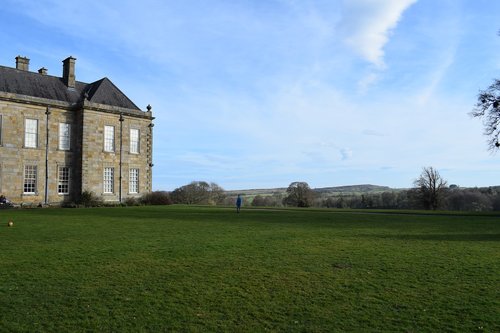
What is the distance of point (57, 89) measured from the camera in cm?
3566

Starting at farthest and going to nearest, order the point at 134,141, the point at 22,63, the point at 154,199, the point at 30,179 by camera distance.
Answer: the point at 134,141 → the point at 154,199 → the point at 22,63 → the point at 30,179

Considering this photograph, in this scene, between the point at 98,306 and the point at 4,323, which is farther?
the point at 98,306

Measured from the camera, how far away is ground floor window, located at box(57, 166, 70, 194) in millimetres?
34656

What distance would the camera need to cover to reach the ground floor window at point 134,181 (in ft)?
125

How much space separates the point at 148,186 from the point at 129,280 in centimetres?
3257

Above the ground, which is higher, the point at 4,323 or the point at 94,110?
the point at 94,110

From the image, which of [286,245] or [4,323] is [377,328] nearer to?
[4,323]

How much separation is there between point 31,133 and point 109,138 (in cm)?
615

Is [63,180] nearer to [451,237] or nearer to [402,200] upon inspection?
[451,237]

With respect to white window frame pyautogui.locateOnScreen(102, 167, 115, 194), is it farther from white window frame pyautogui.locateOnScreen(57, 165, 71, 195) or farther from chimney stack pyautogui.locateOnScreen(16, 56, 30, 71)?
chimney stack pyautogui.locateOnScreen(16, 56, 30, 71)

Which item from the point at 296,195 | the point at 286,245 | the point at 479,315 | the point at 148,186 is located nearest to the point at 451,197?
the point at 296,195

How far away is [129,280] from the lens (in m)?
7.84

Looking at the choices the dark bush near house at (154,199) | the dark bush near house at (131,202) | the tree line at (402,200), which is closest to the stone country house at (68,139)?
the dark bush near house at (154,199)

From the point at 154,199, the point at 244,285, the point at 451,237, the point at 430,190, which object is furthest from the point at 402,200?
the point at 244,285
